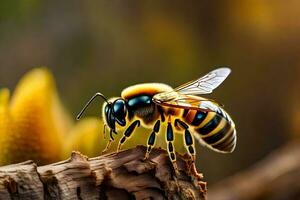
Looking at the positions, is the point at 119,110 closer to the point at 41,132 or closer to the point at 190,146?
the point at 190,146

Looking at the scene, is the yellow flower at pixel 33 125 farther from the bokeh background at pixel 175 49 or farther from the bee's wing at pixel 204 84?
the bokeh background at pixel 175 49

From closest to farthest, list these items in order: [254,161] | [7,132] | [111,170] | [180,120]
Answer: [111,170]
[180,120]
[7,132]
[254,161]

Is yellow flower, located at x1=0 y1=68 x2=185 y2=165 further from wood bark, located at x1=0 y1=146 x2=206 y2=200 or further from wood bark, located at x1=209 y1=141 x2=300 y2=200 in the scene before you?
wood bark, located at x1=209 y1=141 x2=300 y2=200

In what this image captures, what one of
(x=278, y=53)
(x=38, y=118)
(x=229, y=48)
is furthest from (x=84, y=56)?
(x=38, y=118)

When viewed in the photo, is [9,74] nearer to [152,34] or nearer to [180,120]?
[152,34]

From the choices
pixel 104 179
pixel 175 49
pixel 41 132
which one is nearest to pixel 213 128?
pixel 104 179

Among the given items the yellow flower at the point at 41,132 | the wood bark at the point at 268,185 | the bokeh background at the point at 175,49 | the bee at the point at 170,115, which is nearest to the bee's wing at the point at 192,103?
the bee at the point at 170,115
